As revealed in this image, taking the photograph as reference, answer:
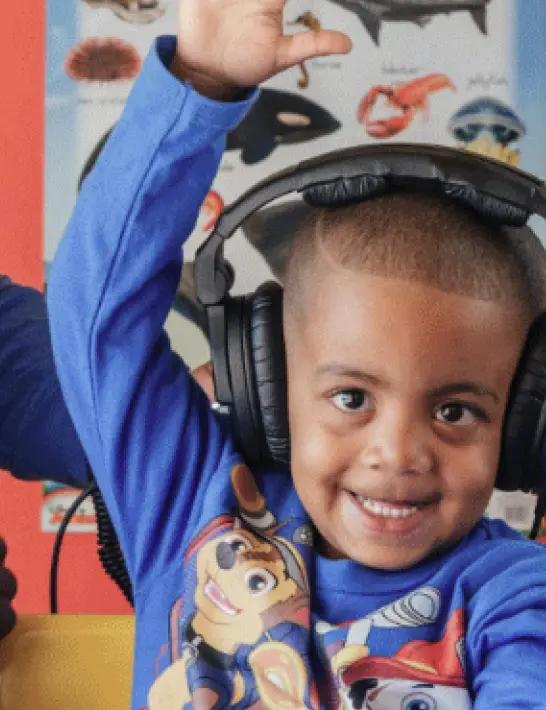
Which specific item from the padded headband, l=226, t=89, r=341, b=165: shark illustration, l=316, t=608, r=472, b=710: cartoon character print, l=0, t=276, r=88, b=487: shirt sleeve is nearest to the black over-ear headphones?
the padded headband

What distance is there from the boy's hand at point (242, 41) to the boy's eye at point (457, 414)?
242 mm

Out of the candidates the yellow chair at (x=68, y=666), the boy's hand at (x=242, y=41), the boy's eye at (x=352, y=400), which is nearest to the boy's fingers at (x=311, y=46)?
the boy's hand at (x=242, y=41)

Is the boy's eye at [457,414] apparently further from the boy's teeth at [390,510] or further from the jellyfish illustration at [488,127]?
the jellyfish illustration at [488,127]

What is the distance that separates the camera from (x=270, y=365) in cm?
79

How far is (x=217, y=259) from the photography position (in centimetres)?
80

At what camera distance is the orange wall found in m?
1.67

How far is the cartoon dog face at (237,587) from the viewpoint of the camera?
788mm

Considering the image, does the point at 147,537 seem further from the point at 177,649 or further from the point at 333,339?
the point at 333,339

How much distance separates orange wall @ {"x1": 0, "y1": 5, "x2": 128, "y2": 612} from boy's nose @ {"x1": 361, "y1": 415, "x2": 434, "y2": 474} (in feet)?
3.34

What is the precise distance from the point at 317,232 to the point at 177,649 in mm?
313

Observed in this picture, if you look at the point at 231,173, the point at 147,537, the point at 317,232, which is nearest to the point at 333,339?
the point at 317,232

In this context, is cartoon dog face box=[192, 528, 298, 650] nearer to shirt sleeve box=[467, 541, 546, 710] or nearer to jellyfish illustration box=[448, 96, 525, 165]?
shirt sleeve box=[467, 541, 546, 710]

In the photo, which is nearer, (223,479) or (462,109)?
(223,479)

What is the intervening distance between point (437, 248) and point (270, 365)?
0.14m
